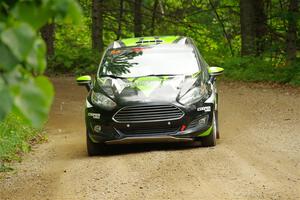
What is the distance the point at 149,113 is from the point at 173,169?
66.5 inches

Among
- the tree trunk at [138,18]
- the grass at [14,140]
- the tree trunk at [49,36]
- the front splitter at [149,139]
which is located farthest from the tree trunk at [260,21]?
the front splitter at [149,139]

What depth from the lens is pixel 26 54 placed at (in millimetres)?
1772

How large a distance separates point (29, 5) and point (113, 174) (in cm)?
706

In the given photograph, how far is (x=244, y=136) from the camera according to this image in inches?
474

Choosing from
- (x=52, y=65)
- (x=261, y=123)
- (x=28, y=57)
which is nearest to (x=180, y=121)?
(x=261, y=123)

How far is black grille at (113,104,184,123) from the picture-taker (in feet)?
33.8

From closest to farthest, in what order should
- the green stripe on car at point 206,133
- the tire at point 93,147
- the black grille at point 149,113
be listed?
the black grille at point 149,113 → the green stripe on car at point 206,133 → the tire at point 93,147

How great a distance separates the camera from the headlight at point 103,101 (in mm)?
10430

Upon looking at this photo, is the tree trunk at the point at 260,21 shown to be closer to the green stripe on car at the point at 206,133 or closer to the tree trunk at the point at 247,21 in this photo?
the tree trunk at the point at 247,21

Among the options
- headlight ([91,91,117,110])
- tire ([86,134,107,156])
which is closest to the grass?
Answer: tire ([86,134,107,156])

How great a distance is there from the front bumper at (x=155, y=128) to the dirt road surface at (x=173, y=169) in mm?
228

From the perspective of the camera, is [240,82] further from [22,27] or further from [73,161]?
[22,27]

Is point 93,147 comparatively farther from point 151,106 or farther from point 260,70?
point 260,70

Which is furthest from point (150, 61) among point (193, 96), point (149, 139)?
point (149, 139)
